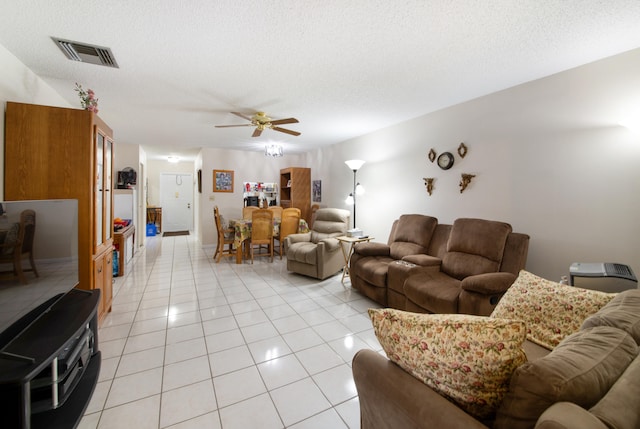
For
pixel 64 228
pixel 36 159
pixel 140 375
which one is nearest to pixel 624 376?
pixel 140 375

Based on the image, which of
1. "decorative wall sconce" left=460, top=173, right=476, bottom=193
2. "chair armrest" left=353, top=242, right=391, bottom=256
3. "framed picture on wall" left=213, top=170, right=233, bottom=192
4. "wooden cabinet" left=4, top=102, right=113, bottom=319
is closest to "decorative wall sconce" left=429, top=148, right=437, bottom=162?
"decorative wall sconce" left=460, top=173, right=476, bottom=193

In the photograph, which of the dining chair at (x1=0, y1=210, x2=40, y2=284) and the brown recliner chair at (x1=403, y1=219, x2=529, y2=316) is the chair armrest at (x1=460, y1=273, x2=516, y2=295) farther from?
the dining chair at (x1=0, y1=210, x2=40, y2=284)

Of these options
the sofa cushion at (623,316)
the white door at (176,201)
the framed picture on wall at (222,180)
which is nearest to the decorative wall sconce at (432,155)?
the sofa cushion at (623,316)

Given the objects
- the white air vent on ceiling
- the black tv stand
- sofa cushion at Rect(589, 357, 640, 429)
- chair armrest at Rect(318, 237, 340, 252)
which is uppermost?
the white air vent on ceiling

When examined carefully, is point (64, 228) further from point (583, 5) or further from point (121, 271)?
point (583, 5)

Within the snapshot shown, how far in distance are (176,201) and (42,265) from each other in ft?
27.1

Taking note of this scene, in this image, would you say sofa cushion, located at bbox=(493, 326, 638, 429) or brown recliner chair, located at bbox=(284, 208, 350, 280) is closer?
sofa cushion, located at bbox=(493, 326, 638, 429)

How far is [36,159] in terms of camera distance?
2164 mm

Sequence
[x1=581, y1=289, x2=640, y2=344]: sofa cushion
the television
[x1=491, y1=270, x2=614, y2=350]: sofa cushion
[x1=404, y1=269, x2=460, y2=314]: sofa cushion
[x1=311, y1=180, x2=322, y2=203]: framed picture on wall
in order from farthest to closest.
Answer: [x1=311, y1=180, x2=322, y2=203]: framed picture on wall, [x1=404, y1=269, x2=460, y2=314]: sofa cushion, [x1=491, y1=270, x2=614, y2=350]: sofa cushion, the television, [x1=581, y1=289, x2=640, y2=344]: sofa cushion

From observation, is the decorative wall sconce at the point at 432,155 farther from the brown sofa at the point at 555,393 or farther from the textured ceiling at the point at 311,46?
the brown sofa at the point at 555,393

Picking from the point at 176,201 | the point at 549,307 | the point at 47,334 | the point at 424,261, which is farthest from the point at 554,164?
the point at 176,201

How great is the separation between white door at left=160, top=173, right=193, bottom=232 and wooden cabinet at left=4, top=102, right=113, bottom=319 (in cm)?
708

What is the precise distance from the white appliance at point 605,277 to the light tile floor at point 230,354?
64.8 inches

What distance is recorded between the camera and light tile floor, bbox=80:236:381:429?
1635mm
